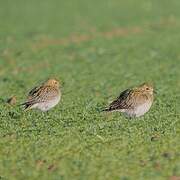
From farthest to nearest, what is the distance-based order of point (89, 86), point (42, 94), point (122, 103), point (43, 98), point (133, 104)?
point (89, 86)
point (42, 94)
point (43, 98)
point (122, 103)
point (133, 104)

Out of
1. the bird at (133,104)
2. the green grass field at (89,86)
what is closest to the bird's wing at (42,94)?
the green grass field at (89,86)

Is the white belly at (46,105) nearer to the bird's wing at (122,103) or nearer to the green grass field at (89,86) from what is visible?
the green grass field at (89,86)

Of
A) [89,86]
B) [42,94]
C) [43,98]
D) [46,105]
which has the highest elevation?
[89,86]

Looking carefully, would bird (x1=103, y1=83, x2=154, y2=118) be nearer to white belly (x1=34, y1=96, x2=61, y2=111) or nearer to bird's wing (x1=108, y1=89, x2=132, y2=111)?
bird's wing (x1=108, y1=89, x2=132, y2=111)

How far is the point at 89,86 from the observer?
76.8ft

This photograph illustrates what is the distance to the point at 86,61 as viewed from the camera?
2973cm

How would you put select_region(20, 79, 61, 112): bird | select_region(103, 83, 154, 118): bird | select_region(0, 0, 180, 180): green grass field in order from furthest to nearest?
select_region(20, 79, 61, 112): bird → select_region(103, 83, 154, 118): bird → select_region(0, 0, 180, 180): green grass field

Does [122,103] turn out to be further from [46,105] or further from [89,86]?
[89,86]

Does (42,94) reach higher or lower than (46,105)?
higher

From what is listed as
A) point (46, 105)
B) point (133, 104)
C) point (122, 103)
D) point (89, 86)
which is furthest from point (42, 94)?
point (89, 86)

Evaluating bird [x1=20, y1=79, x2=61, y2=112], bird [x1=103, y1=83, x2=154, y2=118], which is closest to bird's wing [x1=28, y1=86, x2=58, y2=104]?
bird [x1=20, y1=79, x2=61, y2=112]

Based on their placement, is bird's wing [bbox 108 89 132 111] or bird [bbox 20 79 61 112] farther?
bird [bbox 20 79 61 112]

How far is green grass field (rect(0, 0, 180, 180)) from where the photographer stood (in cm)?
1377

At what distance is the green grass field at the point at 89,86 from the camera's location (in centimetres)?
1377
